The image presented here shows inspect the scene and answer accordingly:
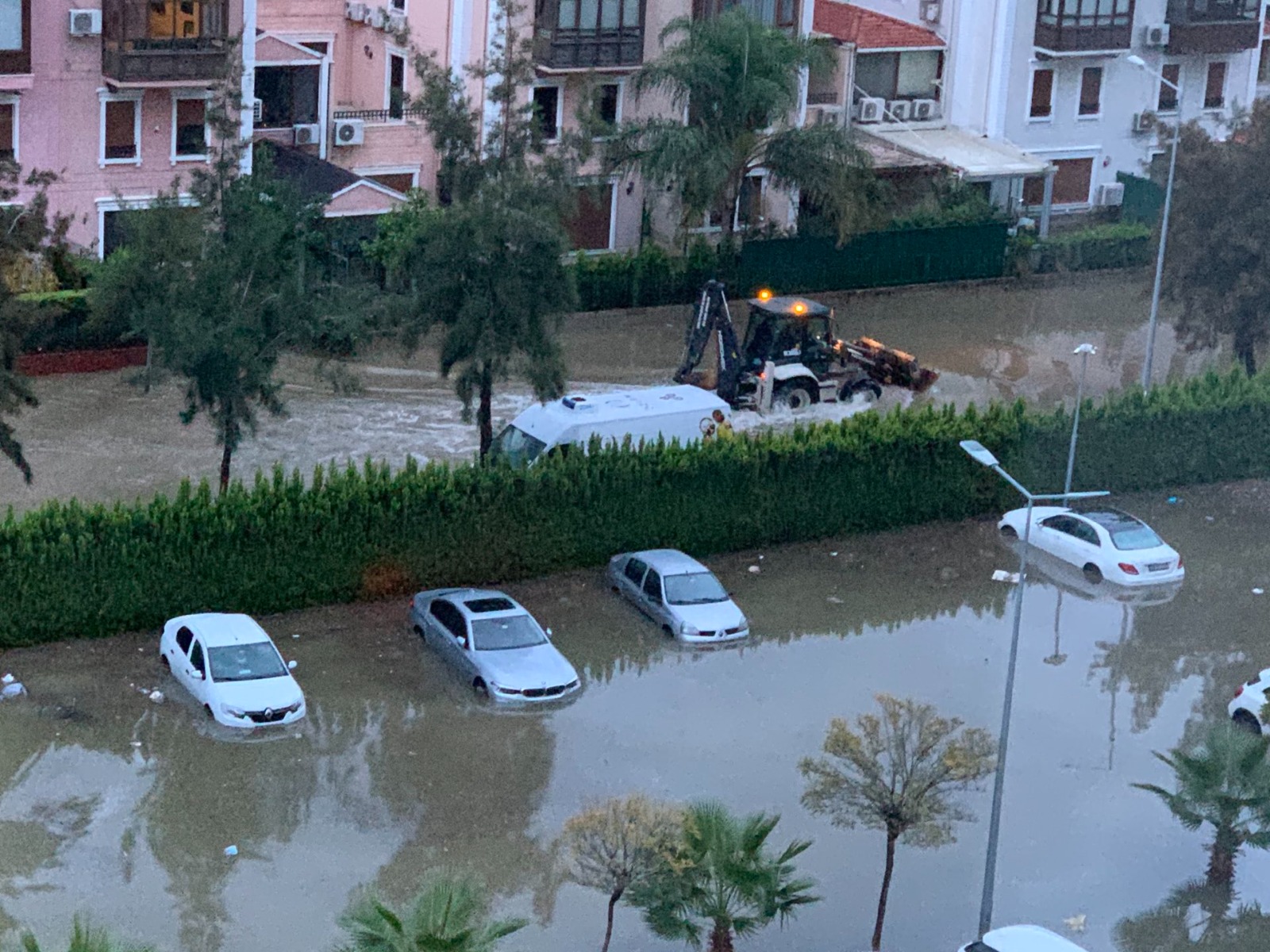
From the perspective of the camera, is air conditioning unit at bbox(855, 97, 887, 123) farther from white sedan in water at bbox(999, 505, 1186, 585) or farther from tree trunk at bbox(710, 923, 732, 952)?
tree trunk at bbox(710, 923, 732, 952)

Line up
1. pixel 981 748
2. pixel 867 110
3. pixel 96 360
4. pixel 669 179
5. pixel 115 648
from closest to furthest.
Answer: pixel 981 748 < pixel 115 648 < pixel 96 360 < pixel 669 179 < pixel 867 110

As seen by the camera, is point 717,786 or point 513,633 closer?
point 717,786

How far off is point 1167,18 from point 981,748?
117ft

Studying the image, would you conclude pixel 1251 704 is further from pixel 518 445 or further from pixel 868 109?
pixel 868 109

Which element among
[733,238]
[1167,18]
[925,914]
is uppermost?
[1167,18]

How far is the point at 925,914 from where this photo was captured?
22391 mm

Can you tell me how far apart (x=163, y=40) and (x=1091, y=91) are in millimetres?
25169

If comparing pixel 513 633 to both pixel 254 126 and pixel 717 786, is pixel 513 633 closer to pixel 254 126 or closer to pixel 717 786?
pixel 717 786

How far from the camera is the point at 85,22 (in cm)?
3884

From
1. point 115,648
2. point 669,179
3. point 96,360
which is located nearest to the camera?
point 115,648

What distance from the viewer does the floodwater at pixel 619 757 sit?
863 inches

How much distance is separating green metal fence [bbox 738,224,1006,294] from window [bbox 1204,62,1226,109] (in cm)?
1023

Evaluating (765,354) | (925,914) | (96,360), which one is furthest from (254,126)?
(925,914)

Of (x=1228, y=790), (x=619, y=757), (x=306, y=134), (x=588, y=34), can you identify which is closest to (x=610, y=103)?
(x=588, y=34)
